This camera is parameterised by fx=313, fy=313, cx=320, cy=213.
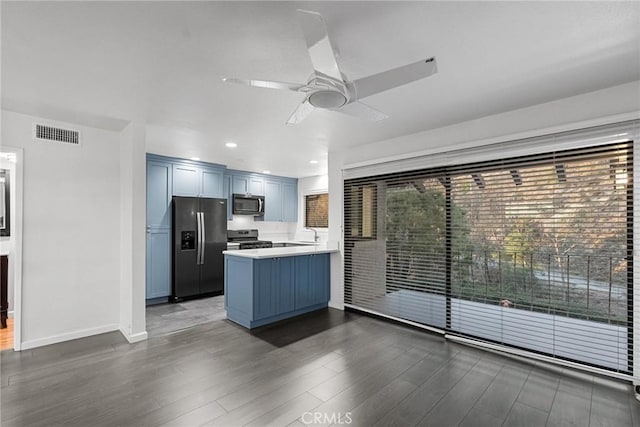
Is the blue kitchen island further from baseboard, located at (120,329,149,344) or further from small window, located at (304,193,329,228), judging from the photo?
small window, located at (304,193,329,228)

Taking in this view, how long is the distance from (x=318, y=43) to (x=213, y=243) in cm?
446

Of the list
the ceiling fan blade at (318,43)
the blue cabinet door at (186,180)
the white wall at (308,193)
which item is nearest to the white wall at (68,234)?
the blue cabinet door at (186,180)

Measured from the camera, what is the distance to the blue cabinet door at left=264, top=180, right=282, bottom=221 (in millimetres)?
6797

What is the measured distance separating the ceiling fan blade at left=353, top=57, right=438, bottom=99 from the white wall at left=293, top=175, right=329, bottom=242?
490 cm

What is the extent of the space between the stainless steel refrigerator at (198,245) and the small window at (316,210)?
7.42 feet

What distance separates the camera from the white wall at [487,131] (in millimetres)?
2512

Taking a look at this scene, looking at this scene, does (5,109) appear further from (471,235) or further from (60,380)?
(471,235)

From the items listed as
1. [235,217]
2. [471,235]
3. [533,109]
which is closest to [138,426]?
[471,235]

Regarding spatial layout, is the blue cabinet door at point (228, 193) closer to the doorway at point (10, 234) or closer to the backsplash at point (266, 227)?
the backsplash at point (266, 227)

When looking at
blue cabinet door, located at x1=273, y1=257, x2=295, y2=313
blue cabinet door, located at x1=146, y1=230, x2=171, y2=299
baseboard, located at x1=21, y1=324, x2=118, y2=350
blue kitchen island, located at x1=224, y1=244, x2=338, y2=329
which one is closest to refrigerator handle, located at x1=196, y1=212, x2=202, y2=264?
blue cabinet door, located at x1=146, y1=230, x2=171, y2=299

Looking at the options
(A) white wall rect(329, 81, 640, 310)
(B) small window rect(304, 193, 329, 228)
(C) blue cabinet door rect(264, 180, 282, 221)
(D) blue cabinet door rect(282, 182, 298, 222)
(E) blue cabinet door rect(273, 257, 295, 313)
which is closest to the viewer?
(A) white wall rect(329, 81, 640, 310)

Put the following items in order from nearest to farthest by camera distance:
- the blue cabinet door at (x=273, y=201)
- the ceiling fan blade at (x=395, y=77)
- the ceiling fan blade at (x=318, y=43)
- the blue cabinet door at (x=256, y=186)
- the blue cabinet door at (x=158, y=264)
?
the ceiling fan blade at (x=318, y=43) → the ceiling fan blade at (x=395, y=77) → the blue cabinet door at (x=158, y=264) → the blue cabinet door at (x=256, y=186) → the blue cabinet door at (x=273, y=201)

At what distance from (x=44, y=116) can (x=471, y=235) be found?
14.8ft

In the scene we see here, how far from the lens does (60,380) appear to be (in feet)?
8.16
